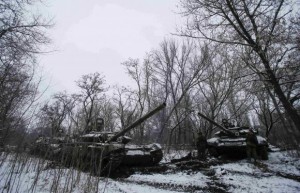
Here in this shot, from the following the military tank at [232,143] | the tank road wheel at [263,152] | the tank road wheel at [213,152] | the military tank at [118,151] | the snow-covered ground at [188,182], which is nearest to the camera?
the snow-covered ground at [188,182]

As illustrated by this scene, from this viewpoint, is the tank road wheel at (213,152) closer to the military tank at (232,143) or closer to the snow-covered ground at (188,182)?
the military tank at (232,143)

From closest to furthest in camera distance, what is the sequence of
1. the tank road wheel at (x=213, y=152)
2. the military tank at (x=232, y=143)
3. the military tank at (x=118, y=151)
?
1. the military tank at (x=118, y=151)
2. the military tank at (x=232, y=143)
3. the tank road wheel at (x=213, y=152)

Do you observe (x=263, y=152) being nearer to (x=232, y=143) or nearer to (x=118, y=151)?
(x=232, y=143)

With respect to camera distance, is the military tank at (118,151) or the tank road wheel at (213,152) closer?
the military tank at (118,151)

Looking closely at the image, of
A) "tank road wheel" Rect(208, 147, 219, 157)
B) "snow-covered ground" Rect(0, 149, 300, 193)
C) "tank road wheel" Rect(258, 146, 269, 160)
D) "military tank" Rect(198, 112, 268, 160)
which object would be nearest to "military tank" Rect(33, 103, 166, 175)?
"snow-covered ground" Rect(0, 149, 300, 193)

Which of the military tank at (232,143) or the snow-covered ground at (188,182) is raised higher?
the military tank at (232,143)

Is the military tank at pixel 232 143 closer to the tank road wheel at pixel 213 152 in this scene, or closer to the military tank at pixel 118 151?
the tank road wheel at pixel 213 152

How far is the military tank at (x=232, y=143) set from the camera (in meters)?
13.1

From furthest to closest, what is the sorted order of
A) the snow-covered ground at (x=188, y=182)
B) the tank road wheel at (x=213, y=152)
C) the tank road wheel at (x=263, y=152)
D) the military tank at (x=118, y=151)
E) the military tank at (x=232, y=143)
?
the tank road wheel at (x=213, y=152) → the military tank at (x=232, y=143) → the tank road wheel at (x=263, y=152) → the military tank at (x=118, y=151) → the snow-covered ground at (x=188, y=182)

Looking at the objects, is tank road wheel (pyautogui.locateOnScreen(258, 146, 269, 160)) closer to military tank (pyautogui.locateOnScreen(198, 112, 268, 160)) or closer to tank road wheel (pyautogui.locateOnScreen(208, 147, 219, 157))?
military tank (pyautogui.locateOnScreen(198, 112, 268, 160))

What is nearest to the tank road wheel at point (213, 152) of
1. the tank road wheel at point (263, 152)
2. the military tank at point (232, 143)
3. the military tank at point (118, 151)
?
the military tank at point (232, 143)

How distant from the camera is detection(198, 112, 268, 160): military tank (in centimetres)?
1312

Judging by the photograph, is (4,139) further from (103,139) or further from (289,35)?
(289,35)

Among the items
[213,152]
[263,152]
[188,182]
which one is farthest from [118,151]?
[263,152]
